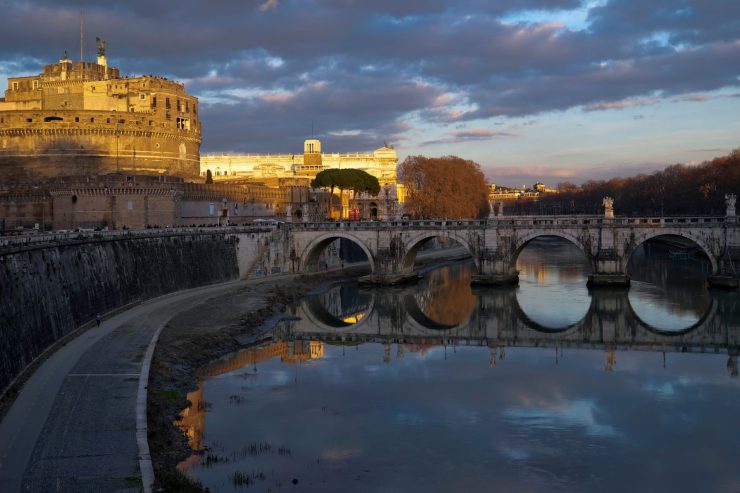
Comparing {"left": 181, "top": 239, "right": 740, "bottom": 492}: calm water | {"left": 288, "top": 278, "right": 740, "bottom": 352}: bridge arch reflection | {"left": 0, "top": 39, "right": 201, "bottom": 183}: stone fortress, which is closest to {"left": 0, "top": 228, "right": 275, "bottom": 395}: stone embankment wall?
{"left": 181, "top": 239, "right": 740, "bottom": 492}: calm water

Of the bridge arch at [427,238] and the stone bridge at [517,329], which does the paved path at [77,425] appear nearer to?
the stone bridge at [517,329]

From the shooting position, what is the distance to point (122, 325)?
27.2m

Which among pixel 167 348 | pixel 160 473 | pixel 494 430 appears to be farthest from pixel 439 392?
pixel 160 473

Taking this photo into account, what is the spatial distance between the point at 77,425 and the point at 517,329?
21670 millimetres

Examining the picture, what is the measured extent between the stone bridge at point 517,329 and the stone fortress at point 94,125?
27503 mm

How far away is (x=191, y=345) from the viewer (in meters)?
26.5

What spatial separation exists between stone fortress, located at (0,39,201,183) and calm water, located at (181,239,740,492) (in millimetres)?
29310

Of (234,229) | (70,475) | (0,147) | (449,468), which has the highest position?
(0,147)

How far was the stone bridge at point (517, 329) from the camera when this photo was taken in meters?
30.5

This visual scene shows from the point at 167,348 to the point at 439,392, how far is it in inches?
336

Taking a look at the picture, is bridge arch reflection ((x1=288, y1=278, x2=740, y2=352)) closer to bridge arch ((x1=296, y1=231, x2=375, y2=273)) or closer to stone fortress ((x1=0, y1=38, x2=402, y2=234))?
bridge arch ((x1=296, y1=231, x2=375, y2=273))

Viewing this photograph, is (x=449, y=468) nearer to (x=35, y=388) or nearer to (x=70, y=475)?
(x=70, y=475)

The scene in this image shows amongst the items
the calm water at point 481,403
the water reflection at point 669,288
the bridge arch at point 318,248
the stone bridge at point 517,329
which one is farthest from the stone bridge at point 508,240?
the calm water at point 481,403

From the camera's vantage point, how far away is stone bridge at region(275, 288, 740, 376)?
30.5 meters
